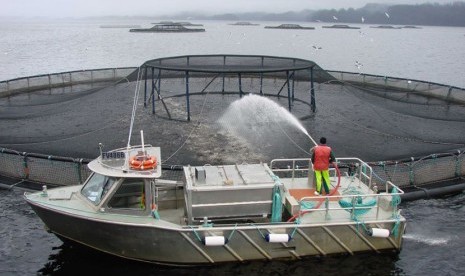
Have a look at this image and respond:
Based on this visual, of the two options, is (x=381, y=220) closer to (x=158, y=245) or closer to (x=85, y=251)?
(x=158, y=245)

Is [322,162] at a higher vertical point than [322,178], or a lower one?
higher

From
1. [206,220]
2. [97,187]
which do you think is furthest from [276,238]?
→ [97,187]

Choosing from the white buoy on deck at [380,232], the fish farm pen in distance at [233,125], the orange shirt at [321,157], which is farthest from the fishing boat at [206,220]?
the fish farm pen in distance at [233,125]

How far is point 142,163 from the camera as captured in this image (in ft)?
40.2

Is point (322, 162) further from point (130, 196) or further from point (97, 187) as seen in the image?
point (97, 187)

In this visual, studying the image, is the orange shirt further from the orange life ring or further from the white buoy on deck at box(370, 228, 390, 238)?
the orange life ring

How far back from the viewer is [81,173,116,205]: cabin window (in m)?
12.4

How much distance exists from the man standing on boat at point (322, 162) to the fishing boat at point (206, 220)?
1.05m

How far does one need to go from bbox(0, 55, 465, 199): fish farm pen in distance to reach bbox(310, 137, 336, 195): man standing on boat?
3.39 m

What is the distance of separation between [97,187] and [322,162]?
264 inches

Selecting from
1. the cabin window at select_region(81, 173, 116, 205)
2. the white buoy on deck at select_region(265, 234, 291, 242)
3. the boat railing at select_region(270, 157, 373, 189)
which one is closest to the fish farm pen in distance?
the boat railing at select_region(270, 157, 373, 189)

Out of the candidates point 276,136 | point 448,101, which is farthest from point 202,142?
point 448,101

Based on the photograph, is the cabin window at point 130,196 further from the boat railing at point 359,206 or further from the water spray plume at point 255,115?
the water spray plume at point 255,115

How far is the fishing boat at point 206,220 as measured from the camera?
1202 cm
